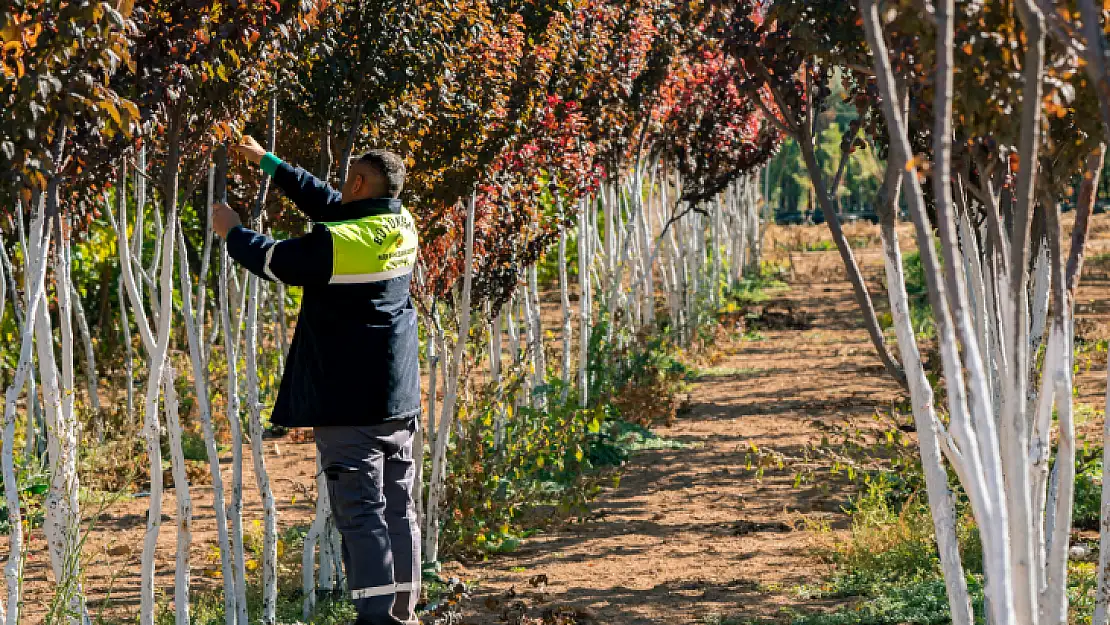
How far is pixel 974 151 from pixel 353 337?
2.22 metres

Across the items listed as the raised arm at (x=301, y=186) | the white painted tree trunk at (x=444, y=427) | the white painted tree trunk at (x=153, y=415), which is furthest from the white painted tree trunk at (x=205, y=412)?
the white painted tree trunk at (x=444, y=427)

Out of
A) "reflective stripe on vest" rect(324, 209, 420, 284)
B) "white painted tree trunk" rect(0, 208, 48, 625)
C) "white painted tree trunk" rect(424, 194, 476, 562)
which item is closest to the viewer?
"white painted tree trunk" rect(0, 208, 48, 625)

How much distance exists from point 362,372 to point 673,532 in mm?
4052

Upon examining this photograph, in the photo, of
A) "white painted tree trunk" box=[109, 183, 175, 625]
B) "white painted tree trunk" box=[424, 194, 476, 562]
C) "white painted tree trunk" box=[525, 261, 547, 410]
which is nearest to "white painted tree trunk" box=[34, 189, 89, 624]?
"white painted tree trunk" box=[109, 183, 175, 625]

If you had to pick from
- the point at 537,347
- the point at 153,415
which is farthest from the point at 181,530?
the point at 537,347

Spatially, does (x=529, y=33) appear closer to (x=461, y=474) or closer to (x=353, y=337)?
(x=461, y=474)

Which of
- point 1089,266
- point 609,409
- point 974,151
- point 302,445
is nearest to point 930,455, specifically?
point 974,151

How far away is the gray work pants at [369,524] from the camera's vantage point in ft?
14.6

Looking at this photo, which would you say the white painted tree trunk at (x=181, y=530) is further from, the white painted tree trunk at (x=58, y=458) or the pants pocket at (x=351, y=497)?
the pants pocket at (x=351, y=497)

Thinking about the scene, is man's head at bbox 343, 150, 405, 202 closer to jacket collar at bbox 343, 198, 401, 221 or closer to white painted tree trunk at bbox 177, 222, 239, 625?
jacket collar at bbox 343, 198, 401, 221

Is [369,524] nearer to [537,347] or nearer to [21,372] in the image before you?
[21,372]

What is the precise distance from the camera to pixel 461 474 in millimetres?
7324

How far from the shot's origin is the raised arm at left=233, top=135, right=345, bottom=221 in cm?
469

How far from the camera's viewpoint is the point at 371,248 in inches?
174
